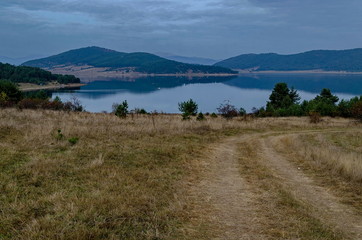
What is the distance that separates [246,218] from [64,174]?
17.2 feet

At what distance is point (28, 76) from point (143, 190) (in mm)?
192024

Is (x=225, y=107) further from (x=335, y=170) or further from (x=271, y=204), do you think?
(x=271, y=204)

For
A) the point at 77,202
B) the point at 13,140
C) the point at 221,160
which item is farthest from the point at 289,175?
the point at 13,140

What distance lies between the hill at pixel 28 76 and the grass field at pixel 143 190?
177m

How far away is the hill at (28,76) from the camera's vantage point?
170250 mm

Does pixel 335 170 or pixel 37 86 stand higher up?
pixel 37 86

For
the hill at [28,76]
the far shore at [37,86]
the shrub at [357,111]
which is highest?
the hill at [28,76]

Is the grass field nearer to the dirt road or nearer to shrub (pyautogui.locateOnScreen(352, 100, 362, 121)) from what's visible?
the dirt road

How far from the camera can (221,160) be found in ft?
40.3

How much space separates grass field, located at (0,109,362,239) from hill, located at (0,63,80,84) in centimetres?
17667

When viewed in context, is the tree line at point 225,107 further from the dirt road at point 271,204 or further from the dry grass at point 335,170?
the dirt road at point 271,204

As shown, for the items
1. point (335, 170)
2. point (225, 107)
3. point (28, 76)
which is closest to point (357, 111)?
point (225, 107)

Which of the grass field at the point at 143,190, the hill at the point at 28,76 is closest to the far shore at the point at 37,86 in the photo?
the hill at the point at 28,76

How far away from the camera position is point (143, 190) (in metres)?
7.65
